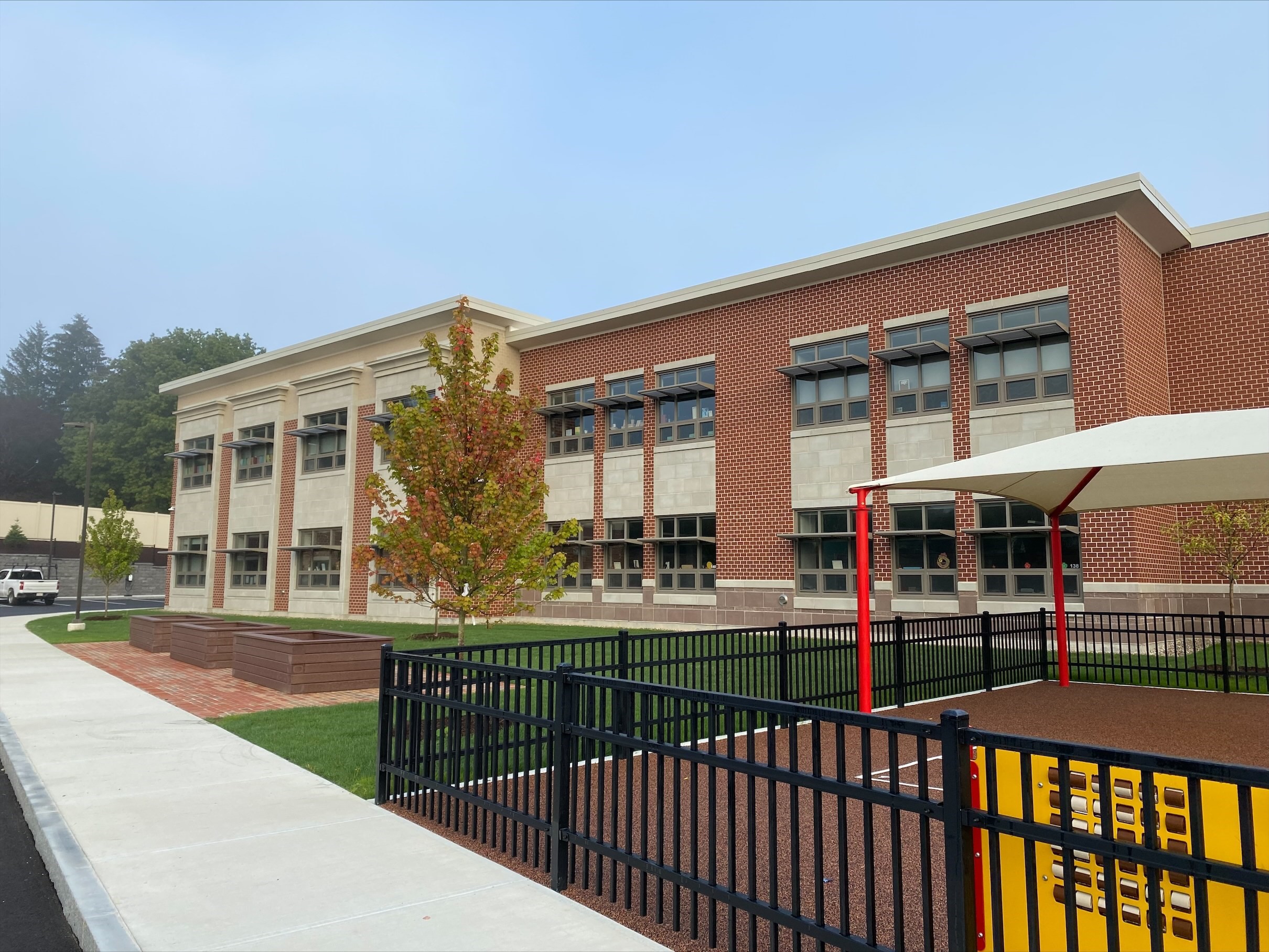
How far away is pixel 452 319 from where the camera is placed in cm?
3238

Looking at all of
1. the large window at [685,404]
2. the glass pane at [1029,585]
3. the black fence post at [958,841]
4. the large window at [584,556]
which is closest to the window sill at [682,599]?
the large window at [584,556]

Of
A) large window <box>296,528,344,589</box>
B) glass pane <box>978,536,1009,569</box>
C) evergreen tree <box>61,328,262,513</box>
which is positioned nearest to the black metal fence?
glass pane <box>978,536,1009,569</box>

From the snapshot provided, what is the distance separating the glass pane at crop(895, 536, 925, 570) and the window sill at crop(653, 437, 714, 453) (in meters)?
6.76

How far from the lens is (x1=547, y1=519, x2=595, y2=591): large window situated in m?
30.1

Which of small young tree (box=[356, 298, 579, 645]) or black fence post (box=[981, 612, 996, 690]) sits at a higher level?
small young tree (box=[356, 298, 579, 645])

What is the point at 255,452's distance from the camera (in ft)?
134

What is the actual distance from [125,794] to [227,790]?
31.6 inches

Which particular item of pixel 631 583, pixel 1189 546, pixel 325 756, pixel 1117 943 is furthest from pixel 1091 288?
pixel 1117 943

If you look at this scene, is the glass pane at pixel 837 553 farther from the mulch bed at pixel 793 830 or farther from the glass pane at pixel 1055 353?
the mulch bed at pixel 793 830

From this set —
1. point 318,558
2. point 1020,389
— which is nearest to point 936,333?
point 1020,389

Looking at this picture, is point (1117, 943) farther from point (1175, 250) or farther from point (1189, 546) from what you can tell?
point (1175, 250)

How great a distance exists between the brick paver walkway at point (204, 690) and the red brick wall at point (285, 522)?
17985mm

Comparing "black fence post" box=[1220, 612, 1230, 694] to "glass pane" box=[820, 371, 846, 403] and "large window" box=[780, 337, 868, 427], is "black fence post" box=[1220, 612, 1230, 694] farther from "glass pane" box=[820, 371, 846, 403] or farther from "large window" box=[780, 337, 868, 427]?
"glass pane" box=[820, 371, 846, 403]

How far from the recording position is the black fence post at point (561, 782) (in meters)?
5.15
